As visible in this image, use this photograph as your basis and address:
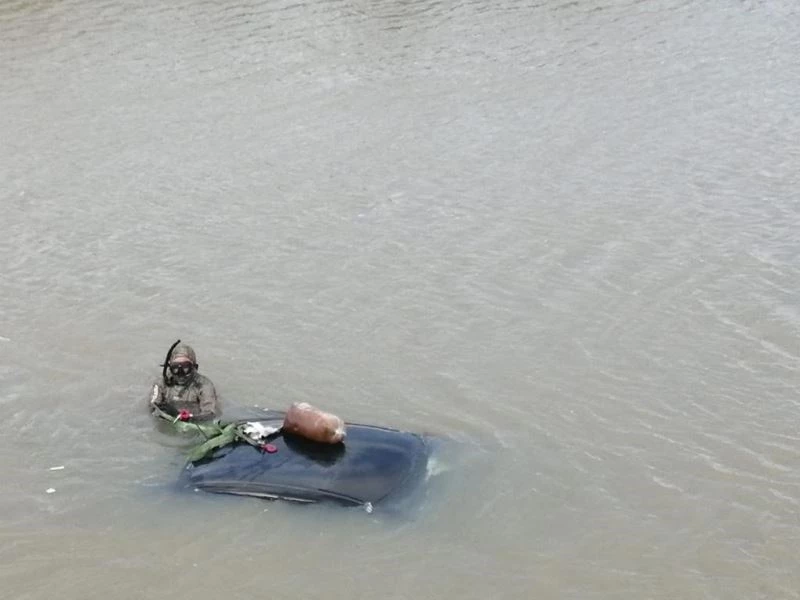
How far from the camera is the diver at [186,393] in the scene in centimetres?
834

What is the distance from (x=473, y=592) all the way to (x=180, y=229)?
23.3 ft

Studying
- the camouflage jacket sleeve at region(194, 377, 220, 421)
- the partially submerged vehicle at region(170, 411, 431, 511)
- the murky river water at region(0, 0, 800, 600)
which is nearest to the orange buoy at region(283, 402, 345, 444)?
the partially submerged vehicle at region(170, 411, 431, 511)

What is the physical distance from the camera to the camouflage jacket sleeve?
27.8 feet

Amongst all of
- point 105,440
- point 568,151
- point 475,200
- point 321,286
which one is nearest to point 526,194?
point 475,200

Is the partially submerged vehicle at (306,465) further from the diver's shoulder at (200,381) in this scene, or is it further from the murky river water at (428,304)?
the diver's shoulder at (200,381)

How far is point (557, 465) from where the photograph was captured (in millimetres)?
8258

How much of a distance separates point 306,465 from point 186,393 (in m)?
1.61

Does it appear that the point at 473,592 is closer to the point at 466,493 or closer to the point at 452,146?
the point at 466,493

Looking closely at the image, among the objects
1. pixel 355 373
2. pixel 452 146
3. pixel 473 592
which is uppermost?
pixel 452 146

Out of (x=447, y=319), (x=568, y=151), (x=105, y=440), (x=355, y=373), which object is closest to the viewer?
(x=105, y=440)

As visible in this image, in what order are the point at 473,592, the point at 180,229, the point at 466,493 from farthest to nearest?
the point at 180,229
the point at 466,493
the point at 473,592

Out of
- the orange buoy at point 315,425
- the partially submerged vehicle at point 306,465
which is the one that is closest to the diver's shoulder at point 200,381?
the partially submerged vehicle at point 306,465

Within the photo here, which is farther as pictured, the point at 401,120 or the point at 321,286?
the point at 401,120

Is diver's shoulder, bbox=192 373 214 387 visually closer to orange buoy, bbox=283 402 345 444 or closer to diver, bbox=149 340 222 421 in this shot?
diver, bbox=149 340 222 421
